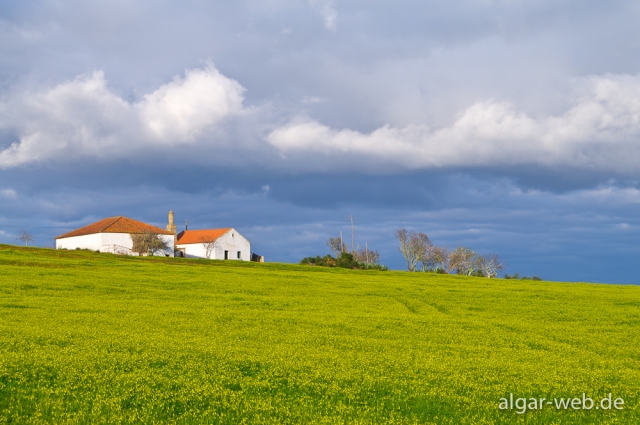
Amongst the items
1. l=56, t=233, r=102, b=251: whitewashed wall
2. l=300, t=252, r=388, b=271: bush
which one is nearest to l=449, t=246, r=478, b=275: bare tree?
l=300, t=252, r=388, b=271: bush

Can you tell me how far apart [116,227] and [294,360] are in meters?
107

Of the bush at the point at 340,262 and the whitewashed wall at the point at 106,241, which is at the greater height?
the whitewashed wall at the point at 106,241

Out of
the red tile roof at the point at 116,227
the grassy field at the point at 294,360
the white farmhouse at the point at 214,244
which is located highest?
the red tile roof at the point at 116,227

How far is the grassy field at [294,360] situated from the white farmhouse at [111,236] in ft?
267

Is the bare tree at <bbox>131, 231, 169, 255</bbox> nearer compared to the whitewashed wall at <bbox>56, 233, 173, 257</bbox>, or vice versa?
the bare tree at <bbox>131, 231, 169, 255</bbox>

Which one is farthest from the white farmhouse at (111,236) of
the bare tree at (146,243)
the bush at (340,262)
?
the bush at (340,262)

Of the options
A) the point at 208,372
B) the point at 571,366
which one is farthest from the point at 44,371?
the point at 571,366

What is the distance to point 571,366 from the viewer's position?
55.1ft

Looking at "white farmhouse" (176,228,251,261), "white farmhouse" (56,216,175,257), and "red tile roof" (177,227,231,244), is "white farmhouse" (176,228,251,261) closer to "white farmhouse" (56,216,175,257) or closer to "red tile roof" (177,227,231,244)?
"red tile roof" (177,227,231,244)

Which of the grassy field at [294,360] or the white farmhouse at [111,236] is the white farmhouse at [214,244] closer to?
the white farmhouse at [111,236]

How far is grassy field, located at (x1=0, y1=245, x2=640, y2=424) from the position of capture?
1133 centimetres

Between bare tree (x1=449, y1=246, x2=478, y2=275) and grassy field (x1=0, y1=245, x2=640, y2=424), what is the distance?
9617 centimetres

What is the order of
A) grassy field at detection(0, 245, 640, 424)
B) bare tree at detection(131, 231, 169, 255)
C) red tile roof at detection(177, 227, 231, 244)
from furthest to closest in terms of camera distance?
red tile roof at detection(177, 227, 231, 244) < bare tree at detection(131, 231, 169, 255) < grassy field at detection(0, 245, 640, 424)

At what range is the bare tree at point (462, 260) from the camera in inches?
5037
